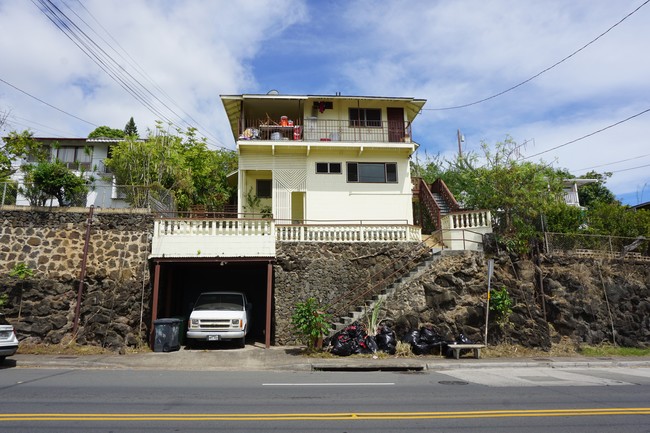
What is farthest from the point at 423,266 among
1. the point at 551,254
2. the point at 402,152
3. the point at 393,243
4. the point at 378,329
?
the point at 402,152

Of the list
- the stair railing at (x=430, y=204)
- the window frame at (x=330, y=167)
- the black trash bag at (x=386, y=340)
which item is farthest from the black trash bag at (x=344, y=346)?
the window frame at (x=330, y=167)

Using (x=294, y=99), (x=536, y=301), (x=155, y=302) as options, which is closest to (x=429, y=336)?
(x=536, y=301)

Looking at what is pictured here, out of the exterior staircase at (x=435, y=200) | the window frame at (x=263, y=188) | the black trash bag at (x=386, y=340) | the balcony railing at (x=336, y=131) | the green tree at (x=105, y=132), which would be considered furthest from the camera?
the green tree at (x=105, y=132)

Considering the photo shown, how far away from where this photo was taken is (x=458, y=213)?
16281 mm

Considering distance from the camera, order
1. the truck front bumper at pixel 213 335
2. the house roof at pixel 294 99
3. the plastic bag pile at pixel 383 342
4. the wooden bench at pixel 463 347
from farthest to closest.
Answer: the house roof at pixel 294 99 < the truck front bumper at pixel 213 335 < the plastic bag pile at pixel 383 342 < the wooden bench at pixel 463 347

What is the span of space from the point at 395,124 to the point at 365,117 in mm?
1587

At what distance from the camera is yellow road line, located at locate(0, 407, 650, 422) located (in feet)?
19.1

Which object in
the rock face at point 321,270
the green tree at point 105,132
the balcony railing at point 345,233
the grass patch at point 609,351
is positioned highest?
the green tree at point 105,132

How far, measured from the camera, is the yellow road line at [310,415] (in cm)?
582

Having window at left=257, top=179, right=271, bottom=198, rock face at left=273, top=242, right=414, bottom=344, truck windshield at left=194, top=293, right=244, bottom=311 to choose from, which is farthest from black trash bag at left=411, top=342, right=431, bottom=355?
window at left=257, top=179, right=271, bottom=198

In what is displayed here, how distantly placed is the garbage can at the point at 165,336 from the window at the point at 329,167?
1014 cm

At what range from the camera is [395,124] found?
2145 centimetres

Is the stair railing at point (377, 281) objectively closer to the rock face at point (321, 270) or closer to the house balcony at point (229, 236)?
the rock face at point (321, 270)

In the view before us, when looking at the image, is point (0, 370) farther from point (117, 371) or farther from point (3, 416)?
point (3, 416)
